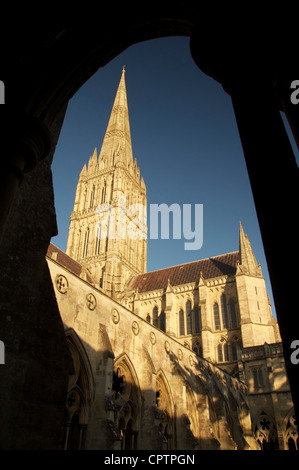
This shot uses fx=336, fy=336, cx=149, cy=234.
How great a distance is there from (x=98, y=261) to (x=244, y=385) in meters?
23.8

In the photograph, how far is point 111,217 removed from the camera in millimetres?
47094

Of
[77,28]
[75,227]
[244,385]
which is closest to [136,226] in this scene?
[75,227]

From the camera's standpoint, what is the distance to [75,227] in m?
49.3

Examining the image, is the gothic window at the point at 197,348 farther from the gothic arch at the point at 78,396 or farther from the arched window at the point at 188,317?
the gothic arch at the point at 78,396

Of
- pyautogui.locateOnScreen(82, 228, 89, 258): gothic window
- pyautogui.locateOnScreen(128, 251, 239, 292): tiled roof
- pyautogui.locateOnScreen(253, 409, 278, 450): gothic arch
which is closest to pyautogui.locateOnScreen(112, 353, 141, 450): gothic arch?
pyautogui.locateOnScreen(253, 409, 278, 450): gothic arch

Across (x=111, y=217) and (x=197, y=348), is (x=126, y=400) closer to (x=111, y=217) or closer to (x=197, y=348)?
(x=197, y=348)

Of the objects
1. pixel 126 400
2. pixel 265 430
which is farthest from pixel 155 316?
pixel 126 400

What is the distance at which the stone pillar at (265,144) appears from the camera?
8.27 ft

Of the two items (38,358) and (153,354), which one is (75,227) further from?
(38,358)

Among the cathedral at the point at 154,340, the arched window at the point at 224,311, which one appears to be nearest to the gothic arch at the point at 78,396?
the cathedral at the point at 154,340

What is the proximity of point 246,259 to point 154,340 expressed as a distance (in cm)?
2067

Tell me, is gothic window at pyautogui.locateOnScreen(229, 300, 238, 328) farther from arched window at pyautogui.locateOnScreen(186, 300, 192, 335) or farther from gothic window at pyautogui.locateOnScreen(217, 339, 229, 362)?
arched window at pyautogui.locateOnScreen(186, 300, 192, 335)

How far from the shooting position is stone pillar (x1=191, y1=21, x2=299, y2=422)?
99.3 inches

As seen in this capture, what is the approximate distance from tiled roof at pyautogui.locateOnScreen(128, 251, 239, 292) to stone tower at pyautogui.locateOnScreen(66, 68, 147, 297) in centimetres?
270
